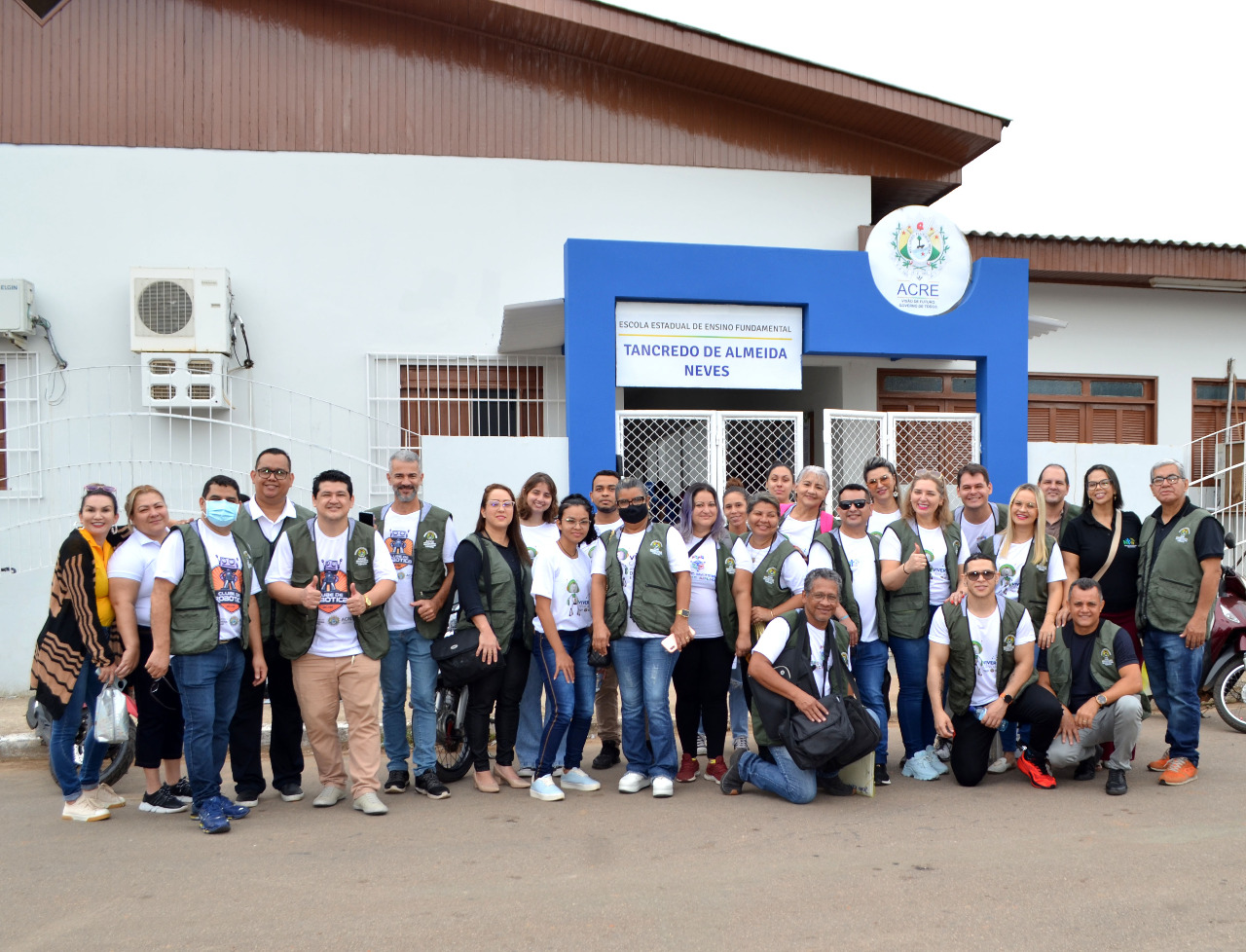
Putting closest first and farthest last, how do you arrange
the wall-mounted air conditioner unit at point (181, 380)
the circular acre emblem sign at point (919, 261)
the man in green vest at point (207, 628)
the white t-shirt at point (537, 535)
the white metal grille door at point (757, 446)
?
1. the man in green vest at point (207, 628)
2. the white t-shirt at point (537, 535)
3. the white metal grille door at point (757, 446)
4. the circular acre emblem sign at point (919, 261)
5. the wall-mounted air conditioner unit at point (181, 380)

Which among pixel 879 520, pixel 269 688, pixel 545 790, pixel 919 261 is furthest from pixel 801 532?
pixel 919 261

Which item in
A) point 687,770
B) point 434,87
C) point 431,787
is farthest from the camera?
point 434,87

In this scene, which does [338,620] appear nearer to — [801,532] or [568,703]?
[568,703]

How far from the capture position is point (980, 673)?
5.65 metres

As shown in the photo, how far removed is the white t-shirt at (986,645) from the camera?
5641 millimetres

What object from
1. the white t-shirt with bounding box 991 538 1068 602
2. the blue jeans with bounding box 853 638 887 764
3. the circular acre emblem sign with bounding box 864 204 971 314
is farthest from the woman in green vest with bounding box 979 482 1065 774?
the circular acre emblem sign with bounding box 864 204 971 314

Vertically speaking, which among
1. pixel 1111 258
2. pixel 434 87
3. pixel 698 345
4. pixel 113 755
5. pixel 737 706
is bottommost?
pixel 113 755

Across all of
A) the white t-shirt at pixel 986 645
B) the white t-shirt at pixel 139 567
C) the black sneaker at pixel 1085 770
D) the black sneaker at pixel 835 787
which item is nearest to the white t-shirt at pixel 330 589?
the white t-shirt at pixel 139 567

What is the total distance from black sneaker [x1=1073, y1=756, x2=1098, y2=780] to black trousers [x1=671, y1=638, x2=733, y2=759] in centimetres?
196

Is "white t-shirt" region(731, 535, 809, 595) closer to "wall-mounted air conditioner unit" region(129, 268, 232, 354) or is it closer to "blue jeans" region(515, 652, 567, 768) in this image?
"blue jeans" region(515, 652, 567, 768)

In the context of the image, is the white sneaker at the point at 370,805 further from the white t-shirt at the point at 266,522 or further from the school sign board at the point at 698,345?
the school sign board at the point at 698,345

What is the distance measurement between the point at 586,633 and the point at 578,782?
80cm

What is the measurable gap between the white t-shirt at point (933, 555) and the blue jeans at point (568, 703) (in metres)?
1.70

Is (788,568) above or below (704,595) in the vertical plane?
above
